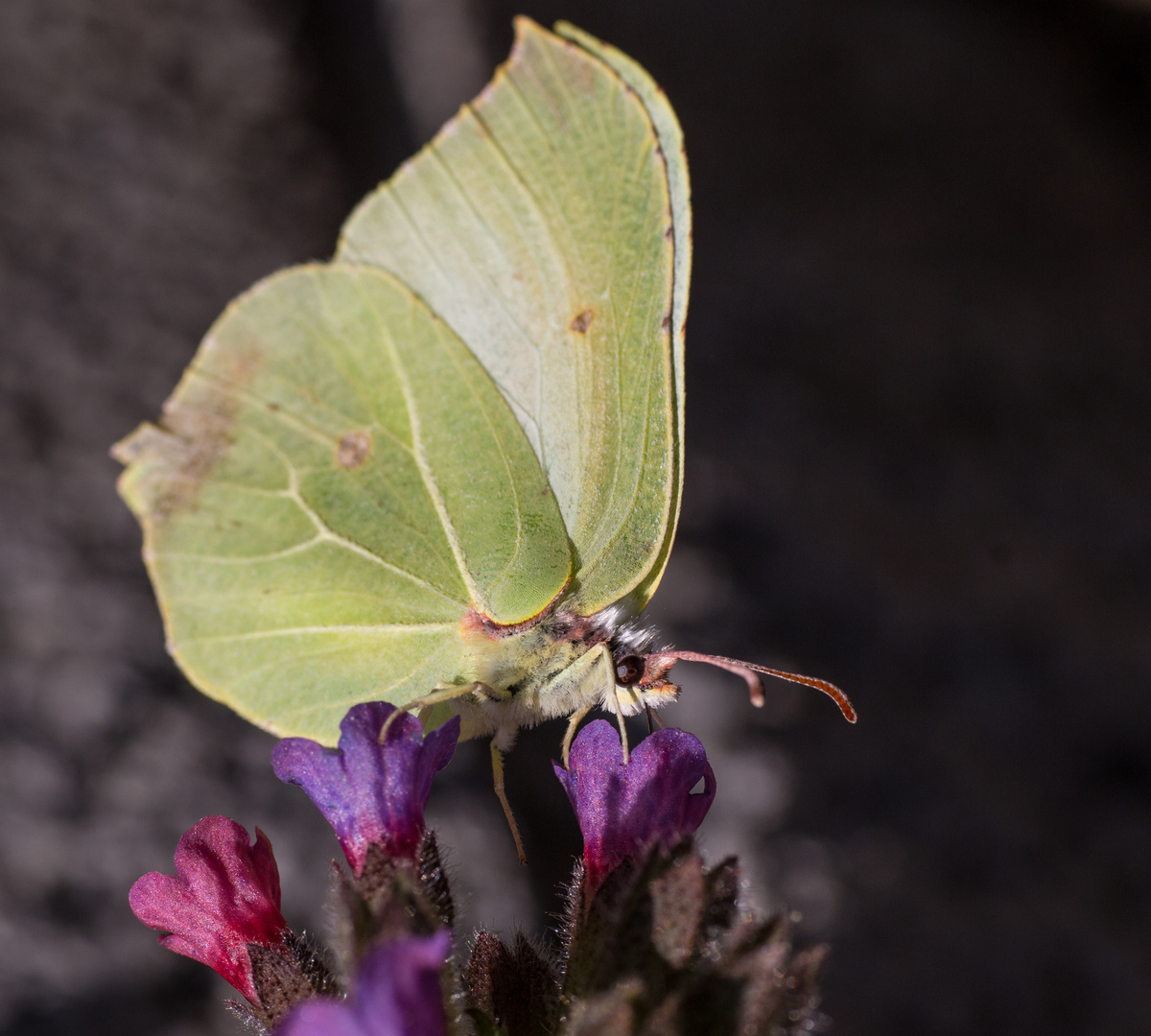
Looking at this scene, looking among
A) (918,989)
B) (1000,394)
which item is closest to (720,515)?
(1000,394)

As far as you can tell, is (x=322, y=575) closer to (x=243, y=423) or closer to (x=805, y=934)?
(x=243, y=423)

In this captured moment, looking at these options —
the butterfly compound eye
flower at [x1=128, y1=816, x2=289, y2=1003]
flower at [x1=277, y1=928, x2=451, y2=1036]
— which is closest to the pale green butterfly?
the butterfly compound eye

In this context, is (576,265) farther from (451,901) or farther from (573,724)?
(451,901)

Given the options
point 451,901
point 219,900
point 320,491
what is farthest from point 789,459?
point 219,900

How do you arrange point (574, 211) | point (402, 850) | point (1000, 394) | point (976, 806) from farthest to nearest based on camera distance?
1. point (1000, 394)
2. point (976, 806)
3. point (574, 211)
4. point (402, 850)

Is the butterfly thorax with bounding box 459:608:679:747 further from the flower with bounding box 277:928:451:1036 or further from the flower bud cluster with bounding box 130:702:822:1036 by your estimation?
the flower with bounding box 277:928:451:1036

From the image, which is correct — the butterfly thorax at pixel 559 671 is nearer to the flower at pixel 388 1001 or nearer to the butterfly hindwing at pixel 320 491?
the butterfly hindwing at pixel 320 491

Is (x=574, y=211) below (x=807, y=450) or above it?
below
